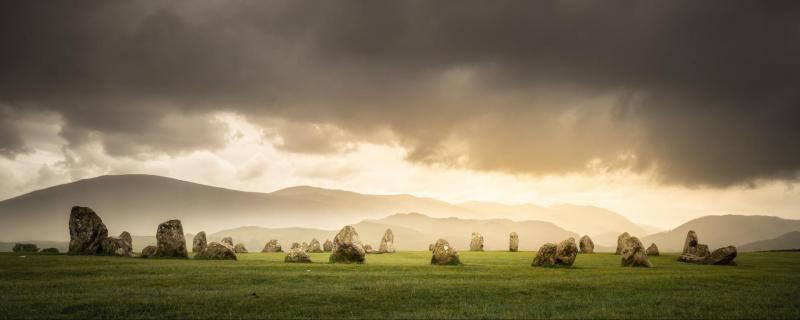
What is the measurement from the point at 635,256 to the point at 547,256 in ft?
22.3

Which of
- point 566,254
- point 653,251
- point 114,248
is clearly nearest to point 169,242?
point 114,248

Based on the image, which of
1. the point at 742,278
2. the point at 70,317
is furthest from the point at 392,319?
the point at 742,278

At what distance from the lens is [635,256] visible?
32.3 metres

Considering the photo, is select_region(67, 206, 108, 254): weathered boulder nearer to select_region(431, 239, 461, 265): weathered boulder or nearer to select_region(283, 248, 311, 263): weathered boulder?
select_region(283, 248, 311, 263): weathered boulder

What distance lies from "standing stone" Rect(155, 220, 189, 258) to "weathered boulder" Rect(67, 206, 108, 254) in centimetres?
503

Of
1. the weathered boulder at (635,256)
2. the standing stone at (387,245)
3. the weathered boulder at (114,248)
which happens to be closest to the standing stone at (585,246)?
the standing stone at (387,245)

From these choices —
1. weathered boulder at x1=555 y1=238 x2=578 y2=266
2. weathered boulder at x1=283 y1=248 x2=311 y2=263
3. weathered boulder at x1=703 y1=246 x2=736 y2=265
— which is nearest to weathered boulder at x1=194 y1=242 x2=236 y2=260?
weathered boulder at x1=283 y1=248 x2=311 y2=263

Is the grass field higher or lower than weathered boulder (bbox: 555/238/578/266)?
lower

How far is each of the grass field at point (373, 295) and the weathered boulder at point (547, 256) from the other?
7652mm

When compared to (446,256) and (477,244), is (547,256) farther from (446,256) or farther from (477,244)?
(477,244)

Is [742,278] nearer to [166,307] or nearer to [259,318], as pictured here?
[259,318]

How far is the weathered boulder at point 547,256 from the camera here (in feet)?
102

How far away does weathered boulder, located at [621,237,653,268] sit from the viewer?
3203 cm

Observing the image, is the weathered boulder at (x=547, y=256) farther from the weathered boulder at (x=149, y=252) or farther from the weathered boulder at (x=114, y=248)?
the weathered boulder at (x=114, y=248)
